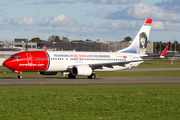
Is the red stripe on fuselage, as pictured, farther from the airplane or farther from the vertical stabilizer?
the vertical stabilizer

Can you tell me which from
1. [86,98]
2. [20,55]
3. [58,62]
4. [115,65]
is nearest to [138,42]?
[115,65]

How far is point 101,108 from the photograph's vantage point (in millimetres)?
15938

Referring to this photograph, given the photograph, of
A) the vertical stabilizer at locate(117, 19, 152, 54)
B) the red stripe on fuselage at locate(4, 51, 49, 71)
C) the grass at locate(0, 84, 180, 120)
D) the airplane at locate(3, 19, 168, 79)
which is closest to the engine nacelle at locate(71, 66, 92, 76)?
the airplane at locate(3, 19, 168, 79)

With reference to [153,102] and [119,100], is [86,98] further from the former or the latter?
[153,102]

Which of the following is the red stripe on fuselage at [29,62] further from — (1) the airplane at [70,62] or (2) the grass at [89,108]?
(2) the grass at [89,108]

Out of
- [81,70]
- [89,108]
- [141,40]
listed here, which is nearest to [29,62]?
[81,70]

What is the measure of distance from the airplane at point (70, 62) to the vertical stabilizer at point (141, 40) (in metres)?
0.51

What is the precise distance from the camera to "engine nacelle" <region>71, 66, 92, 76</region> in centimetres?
4047

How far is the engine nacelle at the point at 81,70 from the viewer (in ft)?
133

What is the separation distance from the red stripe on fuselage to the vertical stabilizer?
1747 cm

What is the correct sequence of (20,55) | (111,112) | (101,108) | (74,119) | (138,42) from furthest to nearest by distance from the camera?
(138,42) → (20,55) → (101,108) → (111,112) → (74,119)

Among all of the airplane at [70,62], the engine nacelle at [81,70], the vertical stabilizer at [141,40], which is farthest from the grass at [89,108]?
the vertical stabilizer at [141,40]

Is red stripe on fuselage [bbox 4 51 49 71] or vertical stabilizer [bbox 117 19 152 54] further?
vertical stabilizer [bbox 117 19 152 54]

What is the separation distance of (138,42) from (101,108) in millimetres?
37557
